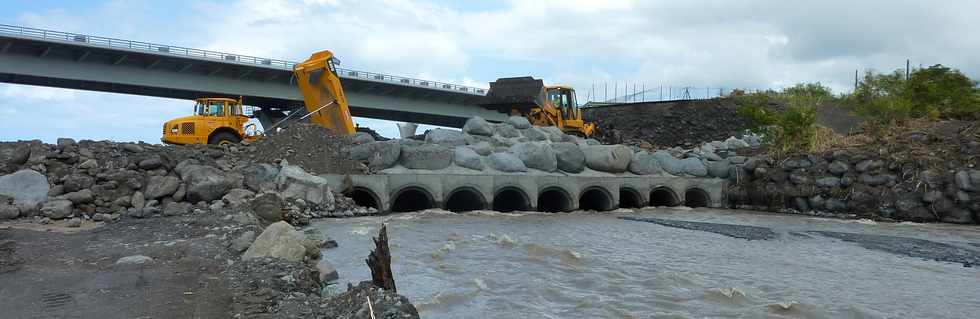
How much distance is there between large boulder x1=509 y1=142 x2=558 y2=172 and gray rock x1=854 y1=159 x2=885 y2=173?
319 inches

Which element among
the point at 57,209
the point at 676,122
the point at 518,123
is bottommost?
the point at 57,209

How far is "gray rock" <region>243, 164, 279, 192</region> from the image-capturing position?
13164 millimetres

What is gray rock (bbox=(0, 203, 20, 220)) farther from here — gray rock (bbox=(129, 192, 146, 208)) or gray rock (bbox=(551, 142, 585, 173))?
gray rock (bbox=(551, 142, 585, 173))

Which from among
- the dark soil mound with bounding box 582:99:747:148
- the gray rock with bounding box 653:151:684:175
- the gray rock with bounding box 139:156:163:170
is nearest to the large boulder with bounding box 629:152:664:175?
the gray rock with bounding box 653:151:684:175

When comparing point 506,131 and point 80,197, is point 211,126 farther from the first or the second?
point 506,131

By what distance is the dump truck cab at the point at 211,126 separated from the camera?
17.4 metres

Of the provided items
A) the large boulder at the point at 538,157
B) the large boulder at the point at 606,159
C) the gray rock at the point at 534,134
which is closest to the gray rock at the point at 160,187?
the large boulder at the point at 538,157

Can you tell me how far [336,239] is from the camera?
1029 centimetres

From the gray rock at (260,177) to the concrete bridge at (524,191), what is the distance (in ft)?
4.53

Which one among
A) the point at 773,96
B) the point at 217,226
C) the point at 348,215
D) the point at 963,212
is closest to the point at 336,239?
the point at 217,226

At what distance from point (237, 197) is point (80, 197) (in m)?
2.60

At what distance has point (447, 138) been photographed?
1845 cm

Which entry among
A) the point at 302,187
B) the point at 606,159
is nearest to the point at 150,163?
the point at 302,187

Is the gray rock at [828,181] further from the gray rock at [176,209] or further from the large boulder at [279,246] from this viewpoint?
the gray rock at [176,209]
